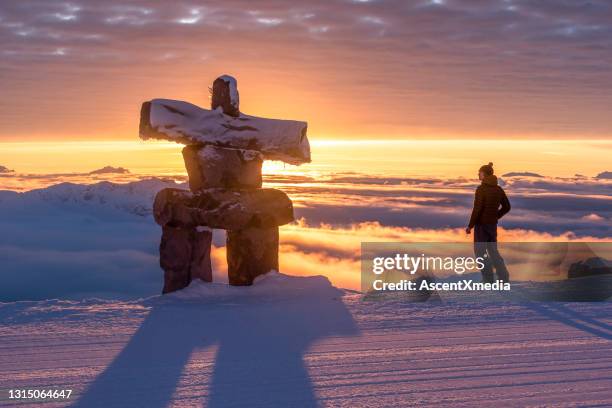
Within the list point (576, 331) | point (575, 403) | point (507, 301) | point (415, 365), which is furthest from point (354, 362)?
point (507, 301)

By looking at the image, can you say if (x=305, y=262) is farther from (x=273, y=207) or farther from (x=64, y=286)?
(x=273, y=207)

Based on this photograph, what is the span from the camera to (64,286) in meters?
132

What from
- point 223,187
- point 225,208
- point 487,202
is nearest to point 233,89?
point 223,187

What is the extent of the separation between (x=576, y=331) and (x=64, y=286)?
135317mm

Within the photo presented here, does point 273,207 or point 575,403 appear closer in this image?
point 575,403

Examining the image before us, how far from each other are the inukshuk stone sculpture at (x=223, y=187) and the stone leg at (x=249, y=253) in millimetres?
16

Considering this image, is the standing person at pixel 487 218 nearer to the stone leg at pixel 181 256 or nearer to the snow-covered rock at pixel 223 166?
the snow-covered rock at pixel 223 166

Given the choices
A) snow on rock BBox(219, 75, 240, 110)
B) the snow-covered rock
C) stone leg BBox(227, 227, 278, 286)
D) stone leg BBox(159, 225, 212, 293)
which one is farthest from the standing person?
stone leg BBox(159, 225, 212, 293)

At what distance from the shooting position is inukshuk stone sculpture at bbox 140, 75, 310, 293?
34.5 ft

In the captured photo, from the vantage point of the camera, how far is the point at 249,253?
10.7 meters

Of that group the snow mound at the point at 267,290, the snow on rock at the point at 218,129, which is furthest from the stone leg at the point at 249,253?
the snow on rock at the point at 218,129

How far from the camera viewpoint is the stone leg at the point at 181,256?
10.8 m

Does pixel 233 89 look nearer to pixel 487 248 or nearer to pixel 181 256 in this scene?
pixel 181 256

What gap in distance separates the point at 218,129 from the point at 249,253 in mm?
2023
